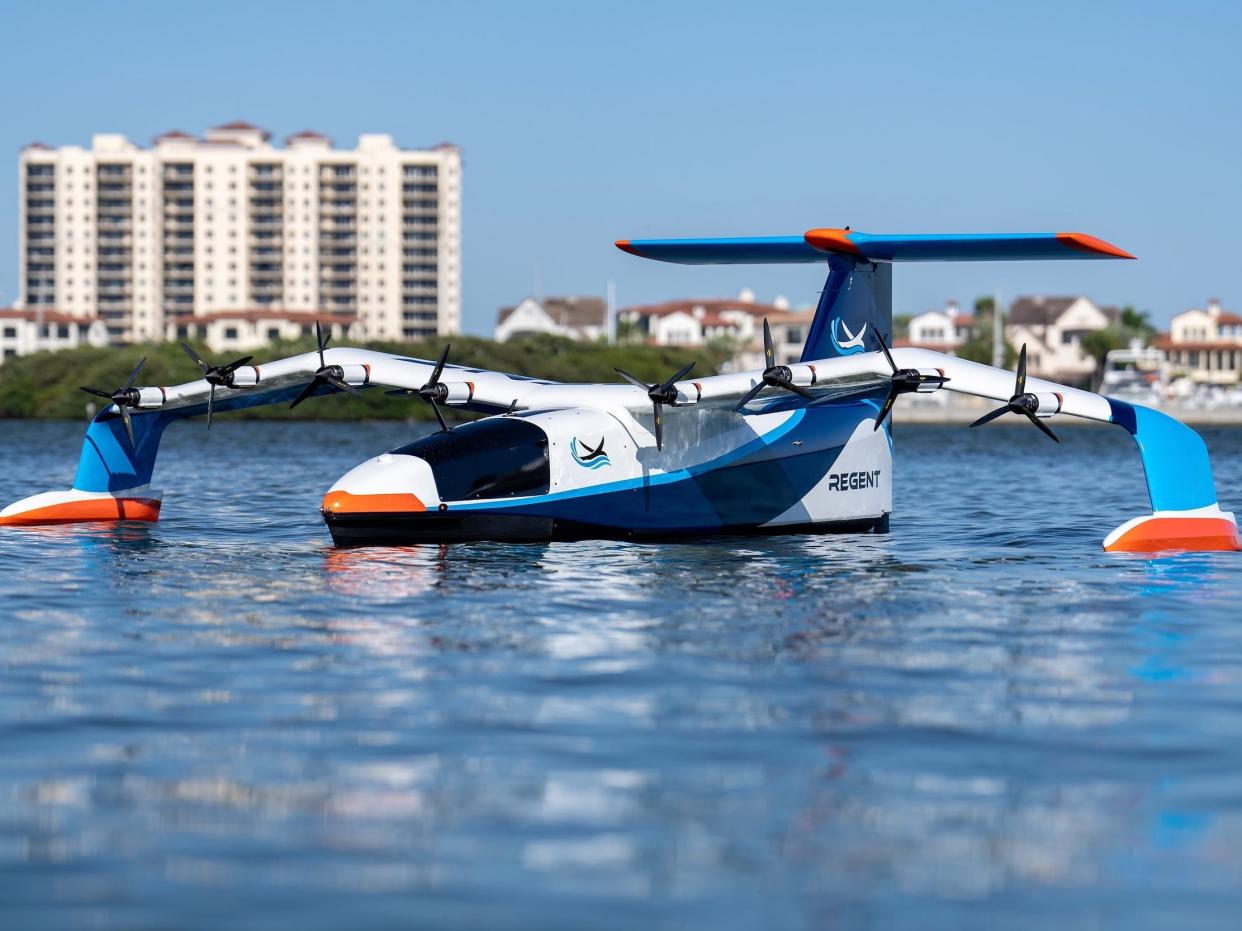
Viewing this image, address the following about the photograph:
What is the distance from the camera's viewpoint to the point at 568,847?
8289 mm

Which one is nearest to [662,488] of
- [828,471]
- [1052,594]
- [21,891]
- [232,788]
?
[828,471]

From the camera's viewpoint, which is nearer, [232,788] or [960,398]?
[232,788]

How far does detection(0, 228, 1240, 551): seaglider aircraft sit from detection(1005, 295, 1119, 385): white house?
15218cm

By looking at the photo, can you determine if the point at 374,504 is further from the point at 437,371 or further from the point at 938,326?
the point at 938,326

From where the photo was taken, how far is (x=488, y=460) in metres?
21.8

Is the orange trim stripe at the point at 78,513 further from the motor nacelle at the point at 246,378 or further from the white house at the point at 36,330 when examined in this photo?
the white house at the point at 36,330

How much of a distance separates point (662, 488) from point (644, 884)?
1574 centimetres

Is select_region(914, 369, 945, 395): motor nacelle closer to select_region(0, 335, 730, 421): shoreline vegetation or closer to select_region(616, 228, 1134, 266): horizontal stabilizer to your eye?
select_region(616, 228, 1134, 266): horizontal stabilizer

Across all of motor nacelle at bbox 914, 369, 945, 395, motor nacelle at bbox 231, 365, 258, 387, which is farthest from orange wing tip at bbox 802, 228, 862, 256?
motor nacelle at bbox 231, 365, 258, 387

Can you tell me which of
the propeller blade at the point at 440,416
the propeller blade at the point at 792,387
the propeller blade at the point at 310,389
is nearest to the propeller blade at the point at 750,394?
the propeller blade at the point at 792,387

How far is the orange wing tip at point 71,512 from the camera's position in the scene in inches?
1054

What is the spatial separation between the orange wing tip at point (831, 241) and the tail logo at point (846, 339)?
5.28ft

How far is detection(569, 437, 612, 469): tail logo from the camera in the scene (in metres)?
22.3

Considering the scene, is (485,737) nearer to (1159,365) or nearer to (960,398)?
(960,398)
